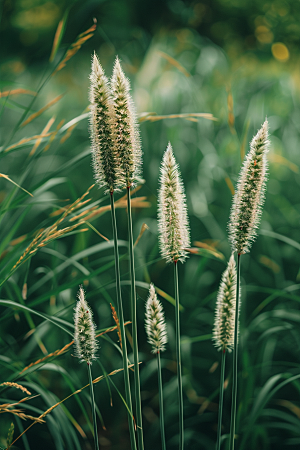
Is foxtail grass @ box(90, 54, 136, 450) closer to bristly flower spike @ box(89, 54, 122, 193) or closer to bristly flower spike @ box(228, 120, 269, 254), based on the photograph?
bristly flower spike @ box(89, 54, 122, 193)

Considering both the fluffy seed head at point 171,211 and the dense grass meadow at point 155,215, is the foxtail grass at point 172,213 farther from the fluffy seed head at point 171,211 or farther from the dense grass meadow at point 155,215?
the dense grass meadow at point 155,215

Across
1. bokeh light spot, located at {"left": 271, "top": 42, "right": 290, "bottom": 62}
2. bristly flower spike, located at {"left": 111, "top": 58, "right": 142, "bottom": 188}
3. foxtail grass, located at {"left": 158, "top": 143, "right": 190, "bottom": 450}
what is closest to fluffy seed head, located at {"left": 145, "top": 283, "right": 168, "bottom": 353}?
foxtail grass, located at {"left": 158, "top": 143, "right": 190, "bottom": 450}

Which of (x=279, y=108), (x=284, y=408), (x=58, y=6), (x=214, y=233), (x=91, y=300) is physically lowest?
(x=284, y=408)

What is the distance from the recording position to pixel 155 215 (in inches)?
32.4

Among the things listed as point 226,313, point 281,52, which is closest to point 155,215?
point 226,313

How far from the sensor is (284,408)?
2.55 feet

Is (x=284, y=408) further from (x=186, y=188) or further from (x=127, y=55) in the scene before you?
(x=127, y=55)

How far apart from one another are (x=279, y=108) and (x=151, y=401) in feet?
2.74

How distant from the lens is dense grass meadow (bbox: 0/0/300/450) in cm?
68

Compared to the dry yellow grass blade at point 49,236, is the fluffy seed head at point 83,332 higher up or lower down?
lower down

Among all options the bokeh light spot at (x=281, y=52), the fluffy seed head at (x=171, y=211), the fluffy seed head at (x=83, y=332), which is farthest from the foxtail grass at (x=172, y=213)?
the bokeh light spot at (x=281, y=52)

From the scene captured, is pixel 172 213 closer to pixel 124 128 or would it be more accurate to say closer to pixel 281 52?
pixel 124 128

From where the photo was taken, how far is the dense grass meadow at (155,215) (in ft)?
2.23

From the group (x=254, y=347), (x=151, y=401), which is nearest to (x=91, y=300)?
(x=151, y=401)
